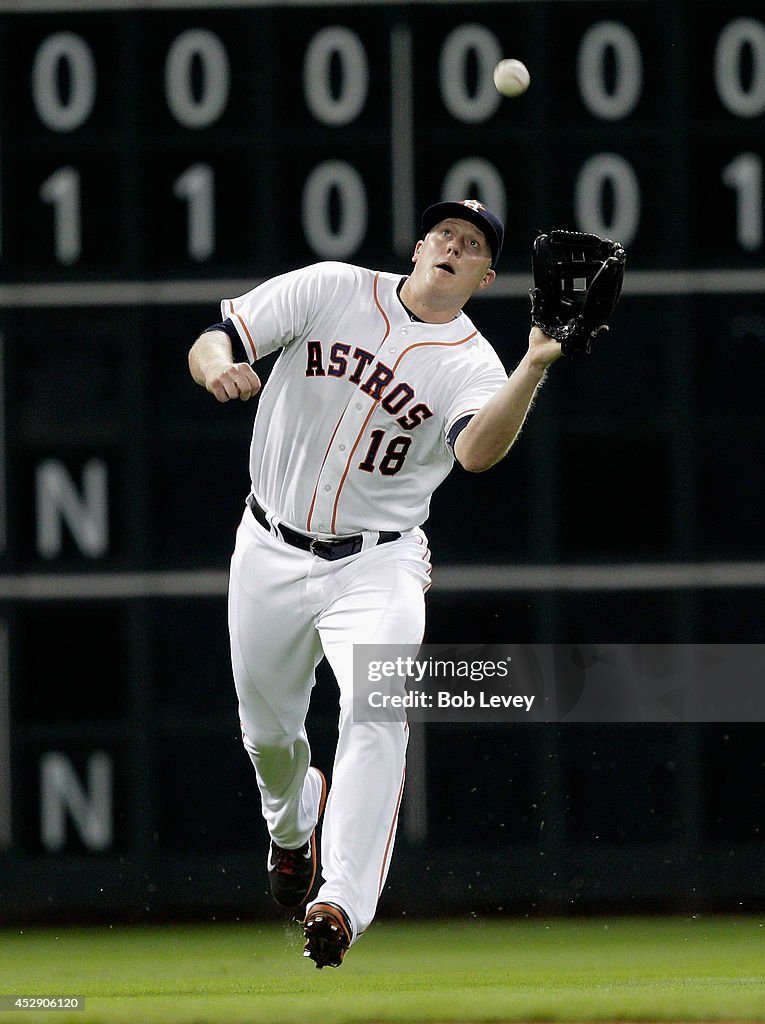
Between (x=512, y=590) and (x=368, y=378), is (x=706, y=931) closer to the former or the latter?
(x=512, y=590)

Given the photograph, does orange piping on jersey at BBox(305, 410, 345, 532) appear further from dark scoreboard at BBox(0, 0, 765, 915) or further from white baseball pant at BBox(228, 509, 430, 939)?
dark scoreboard at BBox(0, 0, 765, 915)

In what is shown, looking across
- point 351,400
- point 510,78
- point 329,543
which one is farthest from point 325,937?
point 510,78

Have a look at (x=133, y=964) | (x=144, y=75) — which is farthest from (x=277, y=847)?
(x=144, y=75)

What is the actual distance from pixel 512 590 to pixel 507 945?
41.2 inches

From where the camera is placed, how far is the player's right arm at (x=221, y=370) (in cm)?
394

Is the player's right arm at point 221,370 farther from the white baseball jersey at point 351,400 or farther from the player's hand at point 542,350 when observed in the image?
the player's hand at point 542,350

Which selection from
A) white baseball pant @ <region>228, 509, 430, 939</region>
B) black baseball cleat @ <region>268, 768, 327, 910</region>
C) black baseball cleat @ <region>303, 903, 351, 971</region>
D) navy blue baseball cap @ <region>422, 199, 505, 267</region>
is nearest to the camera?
black baseball cleat @ <region>303, 903, 351, 971</region>

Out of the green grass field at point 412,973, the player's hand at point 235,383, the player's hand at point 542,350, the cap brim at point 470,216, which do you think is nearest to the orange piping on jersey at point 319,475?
the cap brim at point 470,216

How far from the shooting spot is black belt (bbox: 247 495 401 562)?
467 centimetres

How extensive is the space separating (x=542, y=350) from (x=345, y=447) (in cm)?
80

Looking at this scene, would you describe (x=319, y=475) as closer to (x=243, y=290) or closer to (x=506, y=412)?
(x=506, y=412)

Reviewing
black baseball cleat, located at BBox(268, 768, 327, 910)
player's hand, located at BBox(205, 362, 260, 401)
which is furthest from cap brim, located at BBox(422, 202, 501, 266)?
black baseball cleat, located at BBox(268, 768, 327, 910)

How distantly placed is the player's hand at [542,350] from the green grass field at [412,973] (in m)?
1.64

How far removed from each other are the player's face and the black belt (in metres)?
0.59
